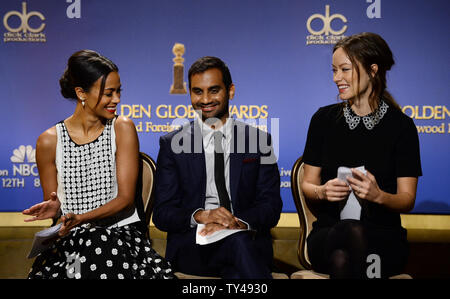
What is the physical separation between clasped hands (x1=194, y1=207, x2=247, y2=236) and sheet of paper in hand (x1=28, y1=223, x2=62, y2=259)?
0.68 meters

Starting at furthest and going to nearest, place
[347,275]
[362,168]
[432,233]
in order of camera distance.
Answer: [432,233] < [362,168] < [347,275]

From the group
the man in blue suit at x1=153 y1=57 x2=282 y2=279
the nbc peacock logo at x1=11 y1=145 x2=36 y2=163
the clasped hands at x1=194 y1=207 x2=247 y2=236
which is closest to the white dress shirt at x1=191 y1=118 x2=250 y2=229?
Answer: the man in blue suit at x1=153 y1=57 x2=282 y2=279

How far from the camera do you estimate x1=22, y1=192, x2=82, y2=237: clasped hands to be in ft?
6.84

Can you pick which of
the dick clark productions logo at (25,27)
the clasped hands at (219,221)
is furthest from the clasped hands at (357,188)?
the dick clark productions logo at (25,27)

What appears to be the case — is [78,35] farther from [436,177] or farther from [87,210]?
[436,177]

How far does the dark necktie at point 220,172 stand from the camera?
2.41 metres

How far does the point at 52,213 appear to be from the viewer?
228 centimetres

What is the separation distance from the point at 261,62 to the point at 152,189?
4.81ft

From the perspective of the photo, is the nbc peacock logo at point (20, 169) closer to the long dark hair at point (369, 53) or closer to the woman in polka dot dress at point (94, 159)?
the woman in polka dot dress at point (94, 159)

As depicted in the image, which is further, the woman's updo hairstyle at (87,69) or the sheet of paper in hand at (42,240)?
the woman's updo hairstyle at (87,69)

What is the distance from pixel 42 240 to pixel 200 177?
84cm

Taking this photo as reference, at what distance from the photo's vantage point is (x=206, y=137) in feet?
8.20

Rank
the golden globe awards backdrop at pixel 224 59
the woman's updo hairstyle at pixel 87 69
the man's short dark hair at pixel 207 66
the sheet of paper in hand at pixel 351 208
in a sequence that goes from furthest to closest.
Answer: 1. the golden globe awards backdrop at pixel 224 59
2. the man's short dark hair at pixel 207 66
3. the woman's updo hairstyle at pixel 87 69
4. the sheet of paper in hand at pixel 351 208
